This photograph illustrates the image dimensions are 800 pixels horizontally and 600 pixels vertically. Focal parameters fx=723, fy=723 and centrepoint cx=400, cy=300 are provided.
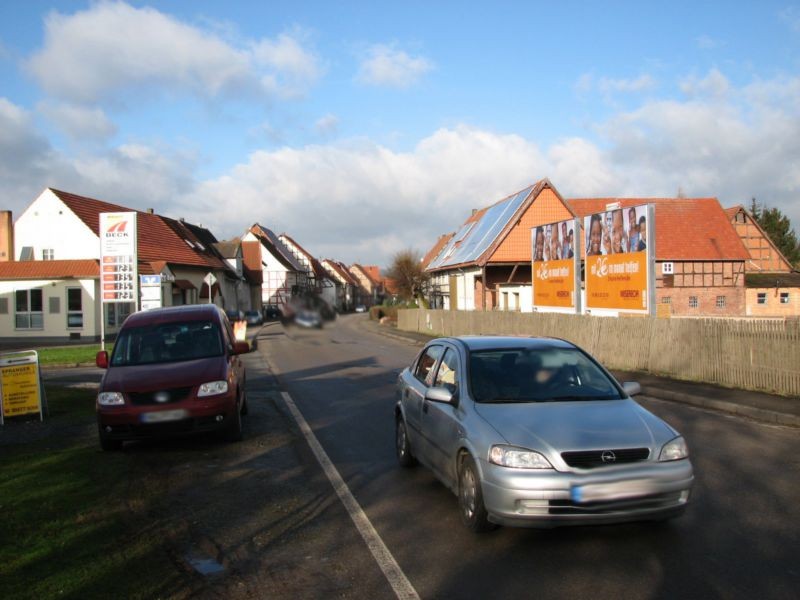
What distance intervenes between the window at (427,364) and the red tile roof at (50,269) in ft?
99.0

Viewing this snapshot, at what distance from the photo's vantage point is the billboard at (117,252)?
20.9 metres

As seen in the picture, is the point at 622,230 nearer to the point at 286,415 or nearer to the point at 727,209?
the point at 286,415

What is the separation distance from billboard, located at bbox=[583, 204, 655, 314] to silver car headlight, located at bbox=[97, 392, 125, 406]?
13428 millimetres

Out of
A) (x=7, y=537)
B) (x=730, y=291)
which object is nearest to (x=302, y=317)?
(x=7, y=537)

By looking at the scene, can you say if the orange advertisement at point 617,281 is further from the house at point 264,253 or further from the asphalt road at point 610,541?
the asphalt road at point 610,541

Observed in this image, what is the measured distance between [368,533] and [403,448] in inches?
84.5

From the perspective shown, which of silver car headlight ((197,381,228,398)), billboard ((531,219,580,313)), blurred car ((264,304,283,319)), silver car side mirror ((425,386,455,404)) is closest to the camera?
silver car side mirror ((425,386,455,404))

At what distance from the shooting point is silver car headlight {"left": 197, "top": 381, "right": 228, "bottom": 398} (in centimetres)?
887

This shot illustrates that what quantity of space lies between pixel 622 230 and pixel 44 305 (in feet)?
90.1

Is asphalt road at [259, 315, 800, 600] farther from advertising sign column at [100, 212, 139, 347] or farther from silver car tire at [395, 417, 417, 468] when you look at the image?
advertising sign column at [100, 212, 139, 347]

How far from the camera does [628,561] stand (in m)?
4.81

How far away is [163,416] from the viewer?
858 centimetres

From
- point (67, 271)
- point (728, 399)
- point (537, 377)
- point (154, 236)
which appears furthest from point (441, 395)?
point (154, 236)

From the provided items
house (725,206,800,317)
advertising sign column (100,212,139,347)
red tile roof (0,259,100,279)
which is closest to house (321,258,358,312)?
advertising sign column (100,212,139,347)
